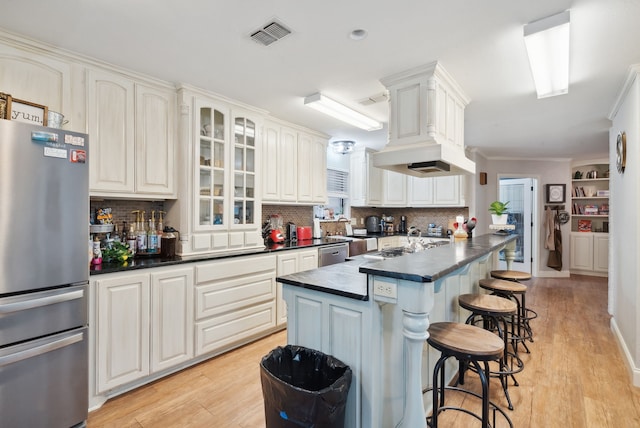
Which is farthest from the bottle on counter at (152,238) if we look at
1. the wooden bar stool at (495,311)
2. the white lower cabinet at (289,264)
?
the wooden bar stool at (495,311)

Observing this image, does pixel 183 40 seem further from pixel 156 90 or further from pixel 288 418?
pixel 288 418

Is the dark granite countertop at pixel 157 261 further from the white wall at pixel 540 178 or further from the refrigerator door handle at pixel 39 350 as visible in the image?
the white wall at pixel 540 178

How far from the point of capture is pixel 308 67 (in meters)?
2.44

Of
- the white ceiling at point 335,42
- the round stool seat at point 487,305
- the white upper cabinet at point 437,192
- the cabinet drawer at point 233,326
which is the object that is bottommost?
the cabinet drawer at point 233,326

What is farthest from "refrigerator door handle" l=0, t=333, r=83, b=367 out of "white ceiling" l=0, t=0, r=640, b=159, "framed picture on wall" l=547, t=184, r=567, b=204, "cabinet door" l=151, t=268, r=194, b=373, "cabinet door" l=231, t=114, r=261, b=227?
"framed picture on wall" l=547, t=184, r=567, b=204

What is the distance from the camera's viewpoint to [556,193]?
6246 mm

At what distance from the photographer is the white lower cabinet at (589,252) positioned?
20.6ft

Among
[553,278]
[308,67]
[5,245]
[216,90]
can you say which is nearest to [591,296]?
[553,278]

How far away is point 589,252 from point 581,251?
127mm

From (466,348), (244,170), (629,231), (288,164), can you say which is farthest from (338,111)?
(629,231)

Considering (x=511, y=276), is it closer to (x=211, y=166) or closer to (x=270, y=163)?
(x=270, y=163)

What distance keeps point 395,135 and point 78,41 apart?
7.60 ft

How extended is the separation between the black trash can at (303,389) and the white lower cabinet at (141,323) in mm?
1212

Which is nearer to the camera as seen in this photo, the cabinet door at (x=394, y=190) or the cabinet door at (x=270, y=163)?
the cabinet door at (x=270, y=163)
